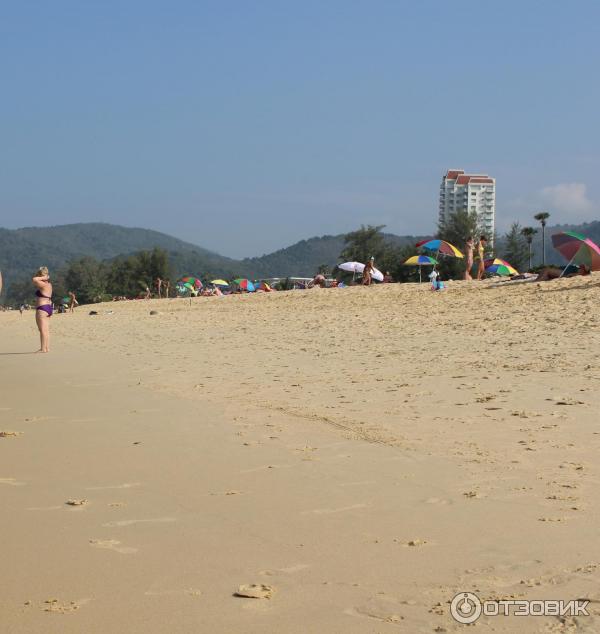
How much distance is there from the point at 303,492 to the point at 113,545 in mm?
1306

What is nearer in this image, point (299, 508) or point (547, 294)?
point (299, 508)

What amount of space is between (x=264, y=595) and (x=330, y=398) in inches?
202

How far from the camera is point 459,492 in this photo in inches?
190

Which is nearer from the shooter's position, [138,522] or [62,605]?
[62,605]

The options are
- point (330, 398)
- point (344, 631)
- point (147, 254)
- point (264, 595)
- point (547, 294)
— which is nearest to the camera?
point (344, 631)

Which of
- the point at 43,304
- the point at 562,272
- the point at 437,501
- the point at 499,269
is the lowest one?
the point at 437,501

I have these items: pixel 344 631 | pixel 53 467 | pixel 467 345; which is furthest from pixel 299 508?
pixel 467 345

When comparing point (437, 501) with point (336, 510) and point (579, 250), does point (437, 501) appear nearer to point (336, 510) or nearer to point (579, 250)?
point (336, 510)

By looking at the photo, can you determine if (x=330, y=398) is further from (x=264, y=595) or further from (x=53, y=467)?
(x=264, y=595)

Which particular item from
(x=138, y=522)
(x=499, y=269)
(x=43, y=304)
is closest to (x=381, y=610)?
(x=138, y=522)

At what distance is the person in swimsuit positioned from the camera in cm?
1593

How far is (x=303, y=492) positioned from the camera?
4902 mm

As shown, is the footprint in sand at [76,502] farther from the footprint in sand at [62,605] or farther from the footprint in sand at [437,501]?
the footprint in sand at [437,501]

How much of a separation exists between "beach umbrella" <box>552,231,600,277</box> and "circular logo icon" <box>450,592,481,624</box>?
858 inches
